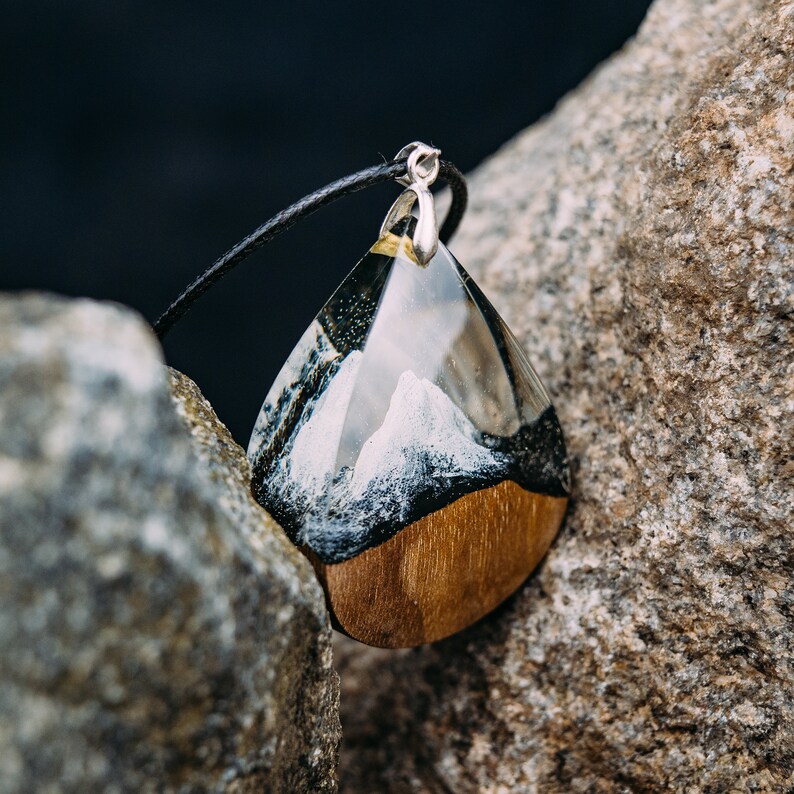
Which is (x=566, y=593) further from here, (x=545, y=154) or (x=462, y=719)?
(x=545, y=154)

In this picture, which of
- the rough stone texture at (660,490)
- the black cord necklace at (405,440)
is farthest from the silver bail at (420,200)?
the rough stone texture at (660,490)

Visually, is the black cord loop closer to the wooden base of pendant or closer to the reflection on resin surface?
the reflection on resin surface

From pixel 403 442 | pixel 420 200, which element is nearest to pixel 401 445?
pixel 403 442

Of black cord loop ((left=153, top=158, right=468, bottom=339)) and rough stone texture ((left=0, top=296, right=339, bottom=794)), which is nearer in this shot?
rough stone texture ((left=0, top=296, right=339, bottom=794))

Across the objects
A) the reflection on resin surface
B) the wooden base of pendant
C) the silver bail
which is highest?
the silver bail

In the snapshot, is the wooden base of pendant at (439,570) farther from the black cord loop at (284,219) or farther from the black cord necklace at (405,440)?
the black cord loop at (284,219)

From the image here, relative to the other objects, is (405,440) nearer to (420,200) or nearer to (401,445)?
(401,445)

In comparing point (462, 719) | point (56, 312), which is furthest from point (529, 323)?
point (56, 312)

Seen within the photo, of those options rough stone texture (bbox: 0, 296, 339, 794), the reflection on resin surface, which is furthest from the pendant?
rough stone texture (bbox: 0, 296, 339, 794)
